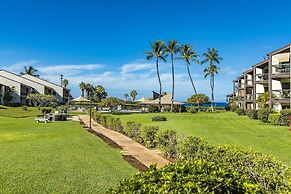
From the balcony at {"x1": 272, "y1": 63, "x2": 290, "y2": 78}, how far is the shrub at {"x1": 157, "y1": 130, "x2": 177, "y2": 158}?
29.9 metres

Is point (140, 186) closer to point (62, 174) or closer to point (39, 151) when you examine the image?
point (62, 174)

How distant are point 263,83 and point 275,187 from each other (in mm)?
43400

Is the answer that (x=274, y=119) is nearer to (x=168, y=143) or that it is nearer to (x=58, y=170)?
(x=168, y=143)

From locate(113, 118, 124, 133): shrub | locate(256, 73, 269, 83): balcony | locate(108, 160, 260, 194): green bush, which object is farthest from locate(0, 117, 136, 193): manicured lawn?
locate(256, 73, 269, 83): balcony

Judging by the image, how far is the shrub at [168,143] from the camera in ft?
40.8

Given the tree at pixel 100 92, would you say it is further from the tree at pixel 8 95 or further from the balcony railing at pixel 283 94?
the balcony railing at pixel 283 94

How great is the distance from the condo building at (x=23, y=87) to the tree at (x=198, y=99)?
40.0 meters

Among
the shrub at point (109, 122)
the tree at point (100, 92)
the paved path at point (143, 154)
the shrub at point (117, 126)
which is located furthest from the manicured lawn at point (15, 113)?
the tree at point (100, 92)

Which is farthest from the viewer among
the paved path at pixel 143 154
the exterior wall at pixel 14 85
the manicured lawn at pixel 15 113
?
the exterior wall at pixel 14 85

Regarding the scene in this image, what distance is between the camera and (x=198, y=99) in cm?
6844

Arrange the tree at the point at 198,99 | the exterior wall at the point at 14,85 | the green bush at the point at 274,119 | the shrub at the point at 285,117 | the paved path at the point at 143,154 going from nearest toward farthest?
1. the paved path at the point at 143,154
2. the shrub at the point at 285,117
3. the green bush at the point at 274,119
4. the tree at the point at 198,99
5. the exterior wall at the point at 14,85

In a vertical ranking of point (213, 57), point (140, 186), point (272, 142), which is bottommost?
point (272, 142)

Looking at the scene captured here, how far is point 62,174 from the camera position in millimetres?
8930

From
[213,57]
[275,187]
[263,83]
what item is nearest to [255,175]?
[275,187]
